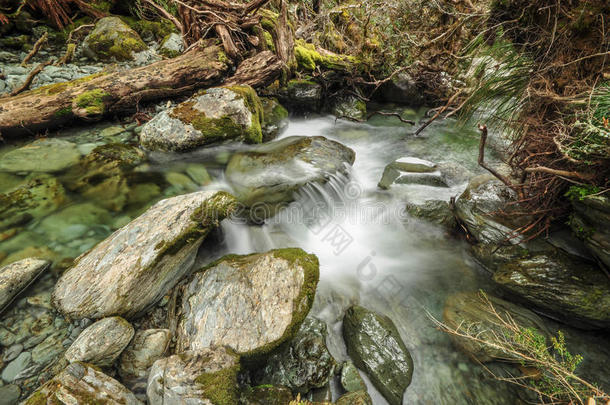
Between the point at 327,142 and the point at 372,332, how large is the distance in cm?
331

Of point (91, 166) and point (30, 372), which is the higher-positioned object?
point (91, 166)

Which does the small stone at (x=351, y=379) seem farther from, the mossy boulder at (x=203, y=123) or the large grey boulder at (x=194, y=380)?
the mossy boulder at (x=203, y=123)

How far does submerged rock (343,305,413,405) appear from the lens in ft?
7.75

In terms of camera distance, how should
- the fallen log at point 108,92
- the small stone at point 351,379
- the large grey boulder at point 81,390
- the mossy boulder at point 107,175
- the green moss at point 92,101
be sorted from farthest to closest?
1. the green moss at point 92,101
2. the fallen log at point 108,92
3. the mossy boulder at point 107,175
4. the small stone at point 351,379
5. the large grey boulder at point 81,390

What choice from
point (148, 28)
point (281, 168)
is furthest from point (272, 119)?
point (148, 28)

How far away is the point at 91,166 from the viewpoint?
12.5 ft

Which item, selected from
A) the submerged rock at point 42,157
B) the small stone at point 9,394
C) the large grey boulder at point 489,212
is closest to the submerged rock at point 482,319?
the large grey boulder at point 489,212

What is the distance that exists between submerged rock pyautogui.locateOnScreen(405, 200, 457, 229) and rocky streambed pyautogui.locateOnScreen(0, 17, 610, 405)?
0.08 feet

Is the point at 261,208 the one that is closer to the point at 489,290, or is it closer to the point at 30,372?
the point at 30,372

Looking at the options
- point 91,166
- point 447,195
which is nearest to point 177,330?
point 91,166

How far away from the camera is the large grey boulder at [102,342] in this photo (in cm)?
185

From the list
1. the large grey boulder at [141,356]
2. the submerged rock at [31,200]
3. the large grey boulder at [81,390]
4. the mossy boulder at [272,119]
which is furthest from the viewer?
the mossy boulder at [272,119]

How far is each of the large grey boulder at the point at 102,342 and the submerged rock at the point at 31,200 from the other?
1.92 m

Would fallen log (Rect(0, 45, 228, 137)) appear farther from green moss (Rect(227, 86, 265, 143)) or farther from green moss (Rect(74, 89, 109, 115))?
green moss (Rect(227, 86, 265, 143))
